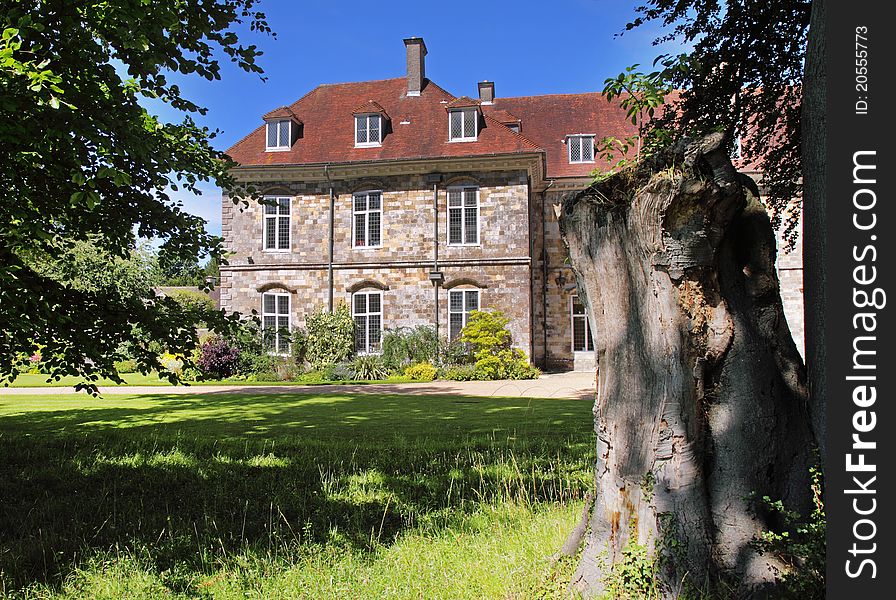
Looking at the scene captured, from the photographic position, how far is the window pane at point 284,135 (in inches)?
937

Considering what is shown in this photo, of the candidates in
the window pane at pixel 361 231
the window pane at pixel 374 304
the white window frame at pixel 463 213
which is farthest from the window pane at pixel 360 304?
the white window frame at pixel 463 213

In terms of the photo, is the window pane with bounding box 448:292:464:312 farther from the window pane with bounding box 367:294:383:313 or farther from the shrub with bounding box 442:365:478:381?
the shrub with bounding box 442:365:478:381

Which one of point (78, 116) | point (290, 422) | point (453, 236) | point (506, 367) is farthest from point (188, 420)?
point (453, 236)

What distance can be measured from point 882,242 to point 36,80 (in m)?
4.30

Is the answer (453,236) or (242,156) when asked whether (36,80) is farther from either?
(242,156)

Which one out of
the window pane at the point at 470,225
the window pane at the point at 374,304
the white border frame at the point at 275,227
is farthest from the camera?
the white border frame at the point at 275,227

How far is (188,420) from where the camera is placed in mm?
10531

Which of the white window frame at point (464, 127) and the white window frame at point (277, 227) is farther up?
the white window frame at point (464, 127)

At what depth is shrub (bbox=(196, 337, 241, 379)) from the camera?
66.7 feet

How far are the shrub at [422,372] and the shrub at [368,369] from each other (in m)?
0.98

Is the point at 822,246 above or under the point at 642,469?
above

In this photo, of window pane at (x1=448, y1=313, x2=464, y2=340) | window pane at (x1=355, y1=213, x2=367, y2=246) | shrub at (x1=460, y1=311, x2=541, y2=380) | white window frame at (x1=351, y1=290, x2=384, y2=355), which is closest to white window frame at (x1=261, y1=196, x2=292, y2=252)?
window pane at (x1=355, y1=213, x2=367, y2=246)

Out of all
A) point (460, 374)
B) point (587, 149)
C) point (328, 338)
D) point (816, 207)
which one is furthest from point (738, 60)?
point (587, 149)

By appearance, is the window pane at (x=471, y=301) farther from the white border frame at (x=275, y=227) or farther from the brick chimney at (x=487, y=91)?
the brick chimney at (x=487, y=91)
